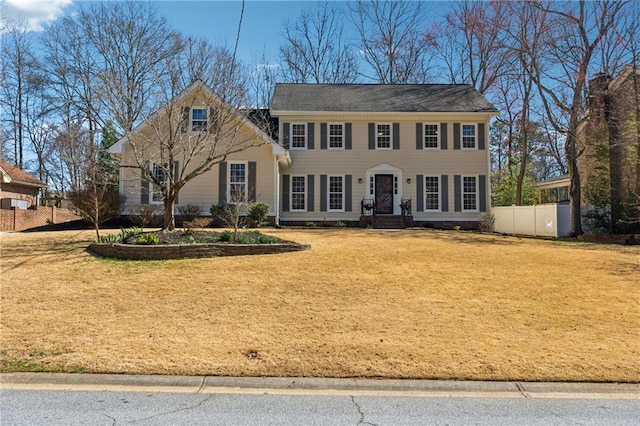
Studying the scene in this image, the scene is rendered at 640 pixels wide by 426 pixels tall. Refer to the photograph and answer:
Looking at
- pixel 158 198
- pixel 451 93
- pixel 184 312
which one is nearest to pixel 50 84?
pixel 158 198

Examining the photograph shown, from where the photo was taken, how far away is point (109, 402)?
4332 mm

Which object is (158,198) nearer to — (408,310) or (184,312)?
(184,312)

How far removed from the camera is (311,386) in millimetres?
4773

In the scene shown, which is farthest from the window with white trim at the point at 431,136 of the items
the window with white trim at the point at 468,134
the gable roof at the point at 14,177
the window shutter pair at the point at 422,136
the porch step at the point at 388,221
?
the gable roof at the point at 14,177

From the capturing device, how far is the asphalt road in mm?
3977

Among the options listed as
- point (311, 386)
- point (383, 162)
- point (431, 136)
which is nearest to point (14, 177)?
point (383, 162)

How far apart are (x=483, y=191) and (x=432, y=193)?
251cm

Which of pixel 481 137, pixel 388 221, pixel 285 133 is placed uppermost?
pixel 285 133

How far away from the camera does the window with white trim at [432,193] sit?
71.5 ft

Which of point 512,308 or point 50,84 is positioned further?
point 50,84

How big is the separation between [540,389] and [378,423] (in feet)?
6.64

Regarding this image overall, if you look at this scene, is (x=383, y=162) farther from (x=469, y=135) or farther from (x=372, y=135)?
(x=469, y=135)

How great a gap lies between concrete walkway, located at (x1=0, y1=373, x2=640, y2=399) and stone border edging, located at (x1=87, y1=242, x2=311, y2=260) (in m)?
5.37

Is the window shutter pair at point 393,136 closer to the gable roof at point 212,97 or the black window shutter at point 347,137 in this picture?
the black window shutter at point 347,137
